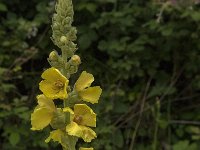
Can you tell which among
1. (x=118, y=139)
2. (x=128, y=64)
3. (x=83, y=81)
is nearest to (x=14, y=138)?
(x=118, y=139)

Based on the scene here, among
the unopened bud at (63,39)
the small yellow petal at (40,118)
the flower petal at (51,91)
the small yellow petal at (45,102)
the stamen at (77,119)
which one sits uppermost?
the unopened bud at (63,39)

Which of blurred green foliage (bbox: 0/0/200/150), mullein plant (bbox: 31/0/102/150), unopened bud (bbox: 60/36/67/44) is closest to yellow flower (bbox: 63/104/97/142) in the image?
mullein plant (bbox: 31/0/102/150)

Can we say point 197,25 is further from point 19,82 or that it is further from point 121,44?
point 19,82

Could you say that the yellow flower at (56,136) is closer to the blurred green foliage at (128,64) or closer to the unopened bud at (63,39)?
the unopened bud at (63,39)

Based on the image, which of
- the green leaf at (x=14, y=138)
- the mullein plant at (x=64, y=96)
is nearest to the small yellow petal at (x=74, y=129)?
the mullein plant at (x=64, y=96)

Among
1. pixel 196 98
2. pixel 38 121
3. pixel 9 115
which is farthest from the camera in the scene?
pixel 196 98

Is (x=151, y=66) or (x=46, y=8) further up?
(x=46, y=8)

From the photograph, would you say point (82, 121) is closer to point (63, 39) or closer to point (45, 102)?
point (45, 102)

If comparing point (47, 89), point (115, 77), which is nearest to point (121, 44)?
point (115, 77)
